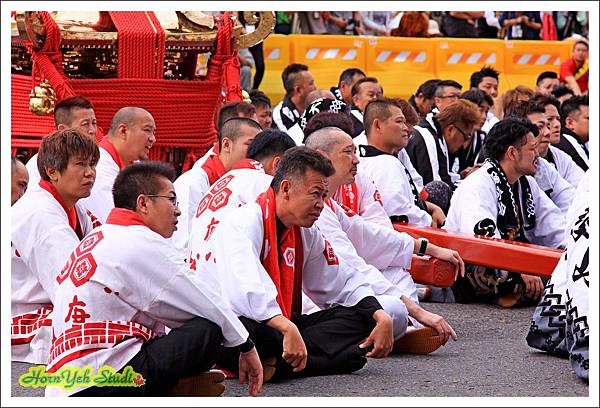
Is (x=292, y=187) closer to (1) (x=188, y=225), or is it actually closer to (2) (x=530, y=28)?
(1) (x=188, y=225)

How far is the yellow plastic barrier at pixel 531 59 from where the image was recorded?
45.5 feet

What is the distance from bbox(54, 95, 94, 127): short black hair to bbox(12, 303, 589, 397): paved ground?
1.68 m

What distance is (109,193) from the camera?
229 inches

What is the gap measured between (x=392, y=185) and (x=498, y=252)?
3.02 ft

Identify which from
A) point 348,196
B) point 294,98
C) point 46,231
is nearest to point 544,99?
point 294,98

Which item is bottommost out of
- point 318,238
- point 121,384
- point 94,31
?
point 121,384

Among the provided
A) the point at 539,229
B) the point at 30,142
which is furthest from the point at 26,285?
the point at 539,229

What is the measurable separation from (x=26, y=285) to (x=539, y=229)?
3.34m

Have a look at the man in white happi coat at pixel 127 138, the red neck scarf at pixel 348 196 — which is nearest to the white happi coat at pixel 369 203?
the red neck scarf at pixel 348 196

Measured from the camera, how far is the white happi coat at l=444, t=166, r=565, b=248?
6672mm

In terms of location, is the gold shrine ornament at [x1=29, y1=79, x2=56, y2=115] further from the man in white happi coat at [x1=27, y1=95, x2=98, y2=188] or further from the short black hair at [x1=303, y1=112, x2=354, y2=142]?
the short black hair at [x1=303, y1=112, x2=354, y2=142]

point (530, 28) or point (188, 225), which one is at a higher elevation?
point (530, 28)

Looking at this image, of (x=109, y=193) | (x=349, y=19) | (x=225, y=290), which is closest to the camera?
(x=225, y=290)

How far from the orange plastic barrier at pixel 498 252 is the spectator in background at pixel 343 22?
283 inches
